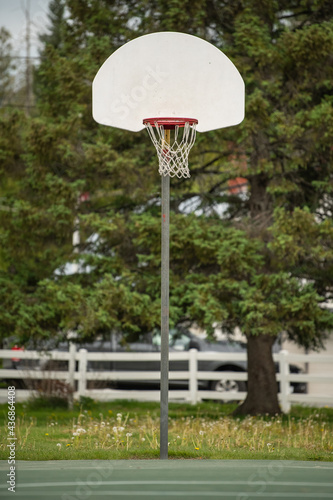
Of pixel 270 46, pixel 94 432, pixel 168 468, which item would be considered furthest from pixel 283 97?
pixel 168 468

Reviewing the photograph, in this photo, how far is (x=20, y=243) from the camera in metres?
11.8

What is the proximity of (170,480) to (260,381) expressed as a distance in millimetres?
7148

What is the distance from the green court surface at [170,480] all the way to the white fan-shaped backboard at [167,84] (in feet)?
11.5

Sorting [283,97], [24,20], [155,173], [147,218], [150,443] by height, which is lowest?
[150,443]

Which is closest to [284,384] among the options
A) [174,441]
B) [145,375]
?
[145,375]

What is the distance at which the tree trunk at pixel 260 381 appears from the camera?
1206cm

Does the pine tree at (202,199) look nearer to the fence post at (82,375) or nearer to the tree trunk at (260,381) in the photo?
the tree trunk at (260,381)

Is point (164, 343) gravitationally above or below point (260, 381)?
above

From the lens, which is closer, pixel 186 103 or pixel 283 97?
pixel 186 103

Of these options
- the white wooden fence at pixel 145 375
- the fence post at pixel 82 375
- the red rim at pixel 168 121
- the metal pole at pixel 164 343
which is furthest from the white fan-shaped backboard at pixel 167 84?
the fence post at pixel 82 375

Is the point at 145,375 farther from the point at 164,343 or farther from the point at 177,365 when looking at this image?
the point at 164,343

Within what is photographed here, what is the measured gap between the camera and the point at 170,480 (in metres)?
5.18

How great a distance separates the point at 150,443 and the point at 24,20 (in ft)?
61.1

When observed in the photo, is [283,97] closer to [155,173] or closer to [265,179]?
[265,179]
